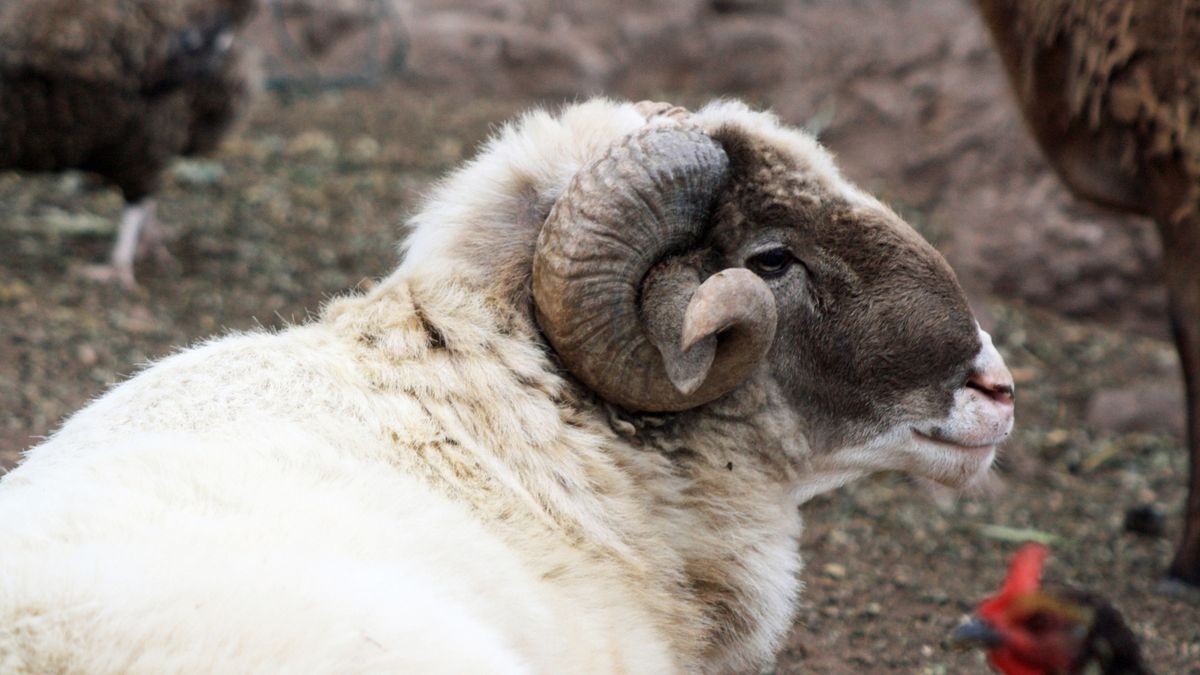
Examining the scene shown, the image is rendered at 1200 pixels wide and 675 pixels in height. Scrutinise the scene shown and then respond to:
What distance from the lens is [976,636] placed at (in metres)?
3.51

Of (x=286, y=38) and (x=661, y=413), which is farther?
(x=286, y=38)

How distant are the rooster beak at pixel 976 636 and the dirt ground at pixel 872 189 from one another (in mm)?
951

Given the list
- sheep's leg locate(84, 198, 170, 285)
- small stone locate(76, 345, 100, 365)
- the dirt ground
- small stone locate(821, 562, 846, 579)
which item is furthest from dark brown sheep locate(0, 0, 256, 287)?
small stone locate(821, 562, 846, 579)

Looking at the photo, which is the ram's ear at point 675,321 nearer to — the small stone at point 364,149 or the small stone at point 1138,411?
the small stone at point 1138,411

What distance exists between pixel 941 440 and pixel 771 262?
2.28ft

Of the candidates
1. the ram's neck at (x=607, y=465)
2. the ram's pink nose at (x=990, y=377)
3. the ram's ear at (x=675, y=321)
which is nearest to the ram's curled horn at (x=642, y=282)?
the ram's ear at (x=675, y=321)

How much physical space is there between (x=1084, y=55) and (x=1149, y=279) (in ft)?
13.8

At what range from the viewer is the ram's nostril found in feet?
11.8

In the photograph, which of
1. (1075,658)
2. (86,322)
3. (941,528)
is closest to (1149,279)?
(941,528)

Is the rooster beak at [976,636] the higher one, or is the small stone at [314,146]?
the rooster beak at [976,636]

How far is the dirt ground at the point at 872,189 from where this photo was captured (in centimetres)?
555

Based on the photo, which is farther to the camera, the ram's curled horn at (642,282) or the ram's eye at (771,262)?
the ram's eye at (771,262)

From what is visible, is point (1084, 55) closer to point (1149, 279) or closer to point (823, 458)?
point (823, 458)

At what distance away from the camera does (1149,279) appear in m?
9.29
